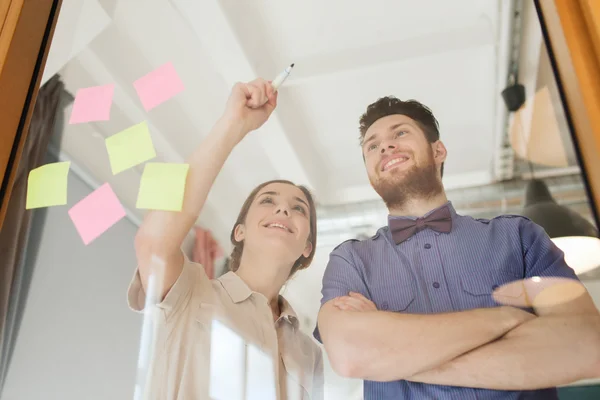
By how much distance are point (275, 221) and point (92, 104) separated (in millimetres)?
470

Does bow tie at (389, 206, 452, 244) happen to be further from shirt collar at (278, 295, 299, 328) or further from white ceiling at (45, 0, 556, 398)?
shirt collar at (278, 295, 299, 328)

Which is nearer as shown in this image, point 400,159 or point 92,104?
point 400,159

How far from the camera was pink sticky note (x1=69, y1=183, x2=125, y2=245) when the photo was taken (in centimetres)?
91

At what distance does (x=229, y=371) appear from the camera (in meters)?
0.74

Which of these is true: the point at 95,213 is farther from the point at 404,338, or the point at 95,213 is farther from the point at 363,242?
the point at 404,338

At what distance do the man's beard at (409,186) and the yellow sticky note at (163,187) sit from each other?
35 centimetres

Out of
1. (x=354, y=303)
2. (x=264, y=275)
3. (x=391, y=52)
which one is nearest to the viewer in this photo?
(x=354, y=303)

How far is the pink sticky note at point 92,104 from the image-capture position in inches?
38.7

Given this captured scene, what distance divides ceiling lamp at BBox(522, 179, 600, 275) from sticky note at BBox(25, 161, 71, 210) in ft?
2.73

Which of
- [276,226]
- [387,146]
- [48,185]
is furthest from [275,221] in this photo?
[48,185]

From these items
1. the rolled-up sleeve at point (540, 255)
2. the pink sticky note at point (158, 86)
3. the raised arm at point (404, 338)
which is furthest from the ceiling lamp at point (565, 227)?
the pink sticky note at point (158, 86)

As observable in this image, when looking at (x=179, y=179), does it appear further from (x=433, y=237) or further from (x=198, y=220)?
(x=433, y=237)

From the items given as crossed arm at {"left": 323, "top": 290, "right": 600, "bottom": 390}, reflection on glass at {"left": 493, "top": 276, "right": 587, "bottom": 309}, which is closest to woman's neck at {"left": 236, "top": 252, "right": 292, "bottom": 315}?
crossed arm at {"left": 323, "top": 290, "right": 600, "bottom": 390}

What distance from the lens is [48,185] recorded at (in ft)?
3.07
